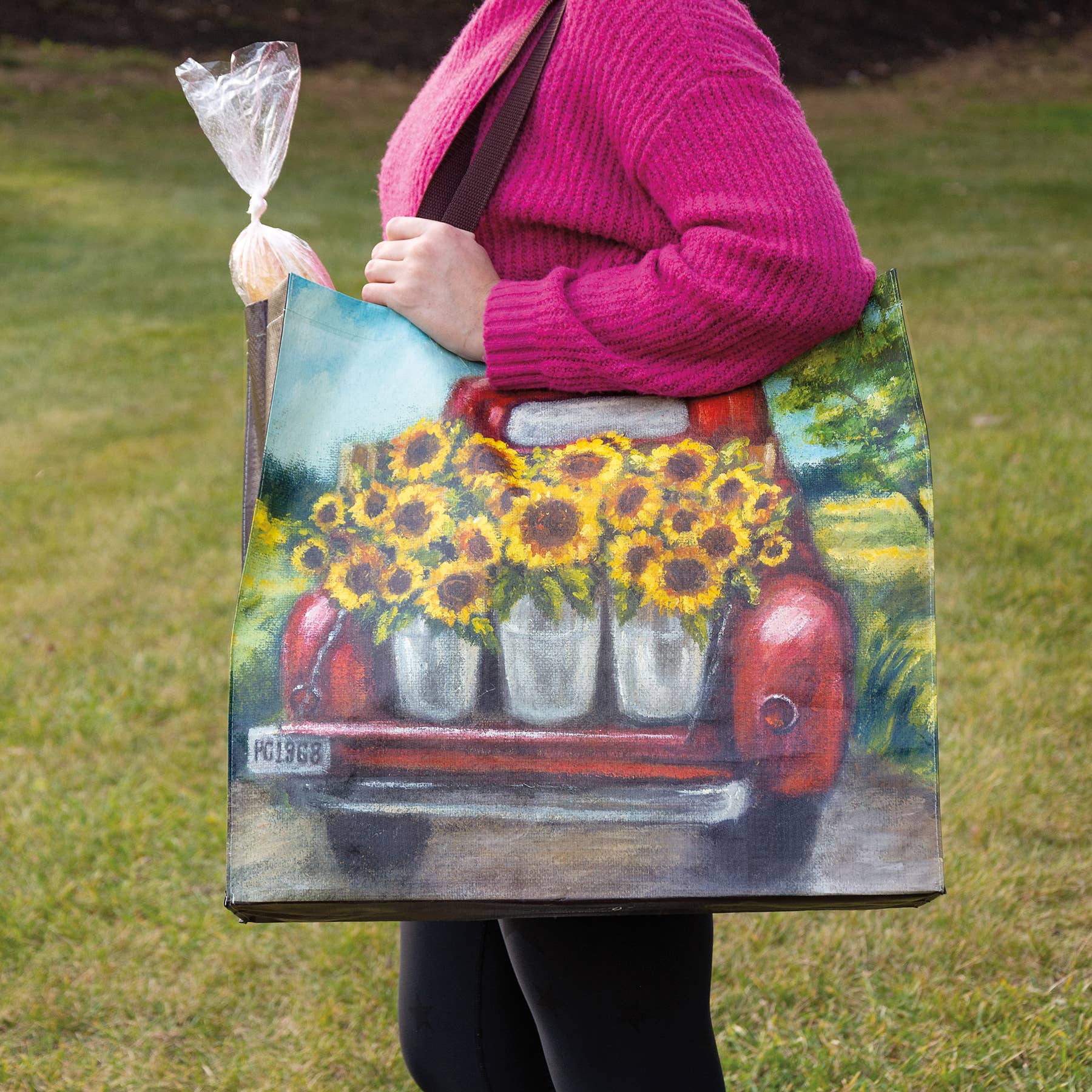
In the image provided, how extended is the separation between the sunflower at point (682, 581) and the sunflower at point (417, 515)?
231mm

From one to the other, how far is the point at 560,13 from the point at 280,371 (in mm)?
503

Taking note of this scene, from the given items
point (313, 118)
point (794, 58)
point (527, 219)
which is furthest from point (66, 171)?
point (527, 219)

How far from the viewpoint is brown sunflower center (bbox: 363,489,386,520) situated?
4.21ft

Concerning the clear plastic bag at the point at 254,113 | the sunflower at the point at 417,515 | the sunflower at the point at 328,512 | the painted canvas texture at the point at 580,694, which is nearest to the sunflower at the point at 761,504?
the painted canvas texture at the point at 580,694

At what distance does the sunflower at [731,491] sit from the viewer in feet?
4.22

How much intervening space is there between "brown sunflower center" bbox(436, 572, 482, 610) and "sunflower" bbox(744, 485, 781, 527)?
302 millimetres

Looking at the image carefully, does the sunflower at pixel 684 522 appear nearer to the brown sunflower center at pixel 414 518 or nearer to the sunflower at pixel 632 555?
the sunflower at pixel 632 555

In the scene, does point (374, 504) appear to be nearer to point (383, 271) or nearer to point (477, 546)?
point (477, 546)

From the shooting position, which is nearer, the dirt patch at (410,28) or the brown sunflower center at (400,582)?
the brown sunflower center at (400,582)

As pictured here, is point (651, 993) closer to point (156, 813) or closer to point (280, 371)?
point (280, 371)

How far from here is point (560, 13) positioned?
1.31 metres

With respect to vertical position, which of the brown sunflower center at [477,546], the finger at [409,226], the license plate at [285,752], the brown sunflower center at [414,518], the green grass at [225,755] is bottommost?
the green grass at [225,755]

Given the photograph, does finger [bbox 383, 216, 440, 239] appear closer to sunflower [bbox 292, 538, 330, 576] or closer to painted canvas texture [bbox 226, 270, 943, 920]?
painted canvas texture [bbox 226, 270, 943, 920]

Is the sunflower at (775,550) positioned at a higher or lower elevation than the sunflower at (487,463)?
lower
